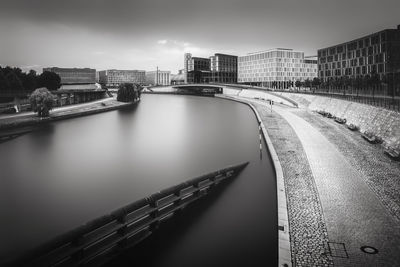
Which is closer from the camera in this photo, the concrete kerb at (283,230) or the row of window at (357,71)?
the concrete kerb at (283,230)

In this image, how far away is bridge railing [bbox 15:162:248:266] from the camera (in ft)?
29.7

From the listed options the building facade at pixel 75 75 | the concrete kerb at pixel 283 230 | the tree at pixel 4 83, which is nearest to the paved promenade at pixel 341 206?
the concrete kerb at pixel 283 230

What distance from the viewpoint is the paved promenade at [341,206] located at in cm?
897

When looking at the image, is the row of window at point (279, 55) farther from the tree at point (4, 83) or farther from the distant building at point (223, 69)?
the tree at point (4, 83)

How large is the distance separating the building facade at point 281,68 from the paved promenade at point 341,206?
392ft

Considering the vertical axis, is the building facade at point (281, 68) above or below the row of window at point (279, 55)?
below

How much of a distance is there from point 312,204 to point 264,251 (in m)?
3.23

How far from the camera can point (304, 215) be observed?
11484 mm

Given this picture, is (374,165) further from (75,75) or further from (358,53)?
(75,75)

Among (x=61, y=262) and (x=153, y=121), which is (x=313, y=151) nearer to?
(x=61, y=262)

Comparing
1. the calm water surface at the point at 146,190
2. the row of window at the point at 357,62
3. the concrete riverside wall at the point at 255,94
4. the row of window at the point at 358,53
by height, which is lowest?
the calm water surface at the point at 146,190

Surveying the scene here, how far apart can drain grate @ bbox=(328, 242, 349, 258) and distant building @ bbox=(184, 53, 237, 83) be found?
171 meters

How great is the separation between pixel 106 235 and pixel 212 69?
176494 mm

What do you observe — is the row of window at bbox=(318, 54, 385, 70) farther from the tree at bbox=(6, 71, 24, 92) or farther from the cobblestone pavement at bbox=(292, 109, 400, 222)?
the tree at bbox=(6, 71, 24, 92)
